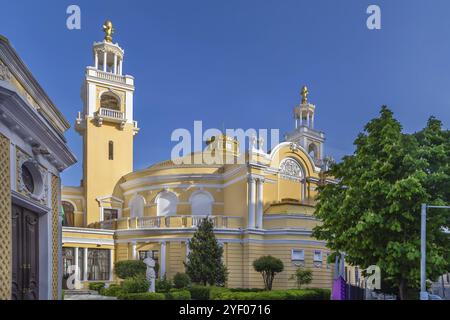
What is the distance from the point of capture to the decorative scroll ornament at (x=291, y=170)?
3550cm

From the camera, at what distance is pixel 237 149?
4041cm

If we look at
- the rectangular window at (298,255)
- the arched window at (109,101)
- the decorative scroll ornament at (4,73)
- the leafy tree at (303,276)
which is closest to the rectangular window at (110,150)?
the arched window at (109,101)

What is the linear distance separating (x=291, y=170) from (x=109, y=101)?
1655 centimetres

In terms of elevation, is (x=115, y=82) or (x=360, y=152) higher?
(x=115, y=82)

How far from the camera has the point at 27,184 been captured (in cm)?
1145

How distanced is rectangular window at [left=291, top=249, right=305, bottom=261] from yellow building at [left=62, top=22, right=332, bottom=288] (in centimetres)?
6

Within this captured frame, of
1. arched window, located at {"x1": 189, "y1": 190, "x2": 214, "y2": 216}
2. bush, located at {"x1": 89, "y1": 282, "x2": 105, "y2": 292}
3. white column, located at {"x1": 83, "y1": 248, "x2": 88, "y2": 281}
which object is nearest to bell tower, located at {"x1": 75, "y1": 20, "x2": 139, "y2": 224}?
white column, located at {"x1": 83, "y1": 248, "x2": 88, "y2": 281}

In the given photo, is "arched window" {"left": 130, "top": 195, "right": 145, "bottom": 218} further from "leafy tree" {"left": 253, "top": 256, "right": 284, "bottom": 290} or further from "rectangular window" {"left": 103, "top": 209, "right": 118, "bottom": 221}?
"leafy tree" {"left": 253, "top": 256, "right": 284, "bottom": 290}

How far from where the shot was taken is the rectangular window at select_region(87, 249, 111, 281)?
32.9 metres

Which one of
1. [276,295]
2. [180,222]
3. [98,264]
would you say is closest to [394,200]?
[276,295]

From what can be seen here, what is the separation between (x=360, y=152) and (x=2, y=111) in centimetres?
1321

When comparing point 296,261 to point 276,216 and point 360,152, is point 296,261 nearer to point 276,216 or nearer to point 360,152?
point 276,216

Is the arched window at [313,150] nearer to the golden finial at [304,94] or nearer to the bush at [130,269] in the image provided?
the golden finial at [304,94]
